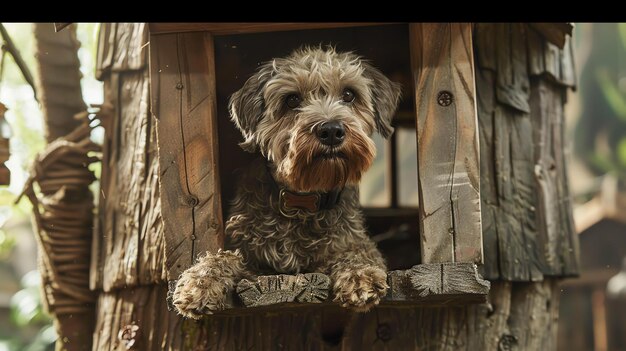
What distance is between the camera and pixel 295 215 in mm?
4090

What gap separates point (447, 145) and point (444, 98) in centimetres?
22

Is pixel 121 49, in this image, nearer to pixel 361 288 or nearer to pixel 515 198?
pixel 361 288

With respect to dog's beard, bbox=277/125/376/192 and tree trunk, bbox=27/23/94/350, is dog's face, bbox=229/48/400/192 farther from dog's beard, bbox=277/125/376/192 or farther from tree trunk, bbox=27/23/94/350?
tree trunk, bbox=27/23/94/350

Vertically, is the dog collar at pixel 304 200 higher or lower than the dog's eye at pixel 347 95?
lower

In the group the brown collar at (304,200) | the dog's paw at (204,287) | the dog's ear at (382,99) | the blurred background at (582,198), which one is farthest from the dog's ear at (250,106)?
the blurred background at (582,198)

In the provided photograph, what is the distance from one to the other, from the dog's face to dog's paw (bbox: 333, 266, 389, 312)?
447 millimetres

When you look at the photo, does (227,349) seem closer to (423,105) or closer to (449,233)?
(449,233)

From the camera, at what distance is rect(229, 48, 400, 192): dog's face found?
3.68m

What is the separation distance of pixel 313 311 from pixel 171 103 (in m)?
1.21

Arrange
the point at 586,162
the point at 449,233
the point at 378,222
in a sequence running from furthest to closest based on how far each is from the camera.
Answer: the point at 586,162
the point at 378,222
the point at 449,233

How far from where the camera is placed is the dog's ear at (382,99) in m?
4.11

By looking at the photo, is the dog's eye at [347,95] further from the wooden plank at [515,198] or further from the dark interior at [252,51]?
the wooden plank at [515,198]

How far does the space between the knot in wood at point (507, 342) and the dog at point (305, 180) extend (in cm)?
91
